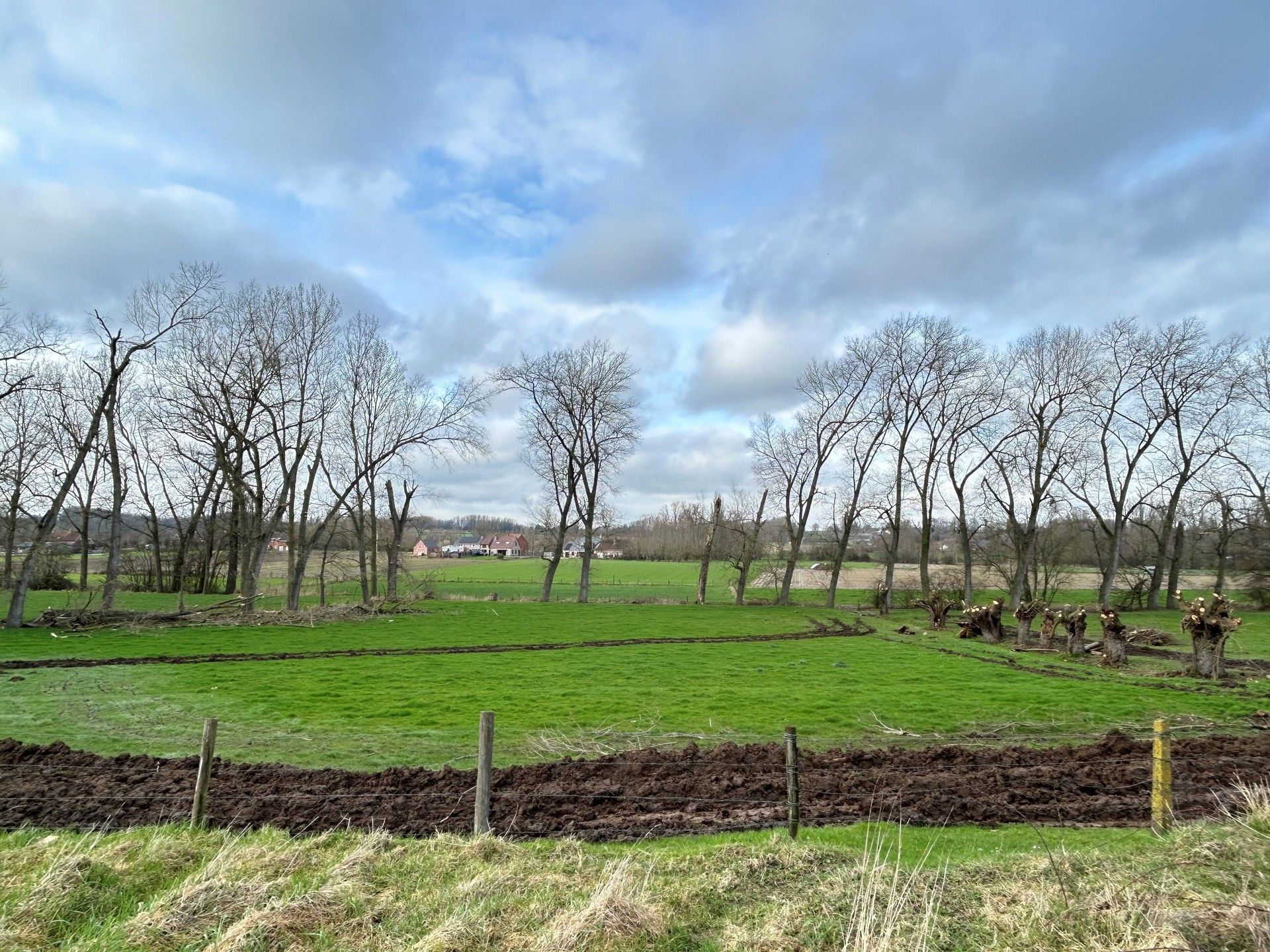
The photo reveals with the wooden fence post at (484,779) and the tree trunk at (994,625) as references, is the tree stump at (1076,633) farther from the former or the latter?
the wooden fence post at (484,779)

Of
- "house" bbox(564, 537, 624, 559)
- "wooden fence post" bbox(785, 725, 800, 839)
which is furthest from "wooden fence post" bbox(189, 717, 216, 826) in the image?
"house" bbox(564, 537, 624, 559)

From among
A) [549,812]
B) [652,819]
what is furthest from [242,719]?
[652,819]

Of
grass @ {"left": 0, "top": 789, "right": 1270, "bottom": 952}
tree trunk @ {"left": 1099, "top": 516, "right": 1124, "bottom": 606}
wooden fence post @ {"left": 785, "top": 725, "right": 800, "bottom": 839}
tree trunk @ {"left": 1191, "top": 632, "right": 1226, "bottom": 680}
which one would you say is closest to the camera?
grass @ {"left": 0, "top": 789, "right": 1270, "bottom": 952}

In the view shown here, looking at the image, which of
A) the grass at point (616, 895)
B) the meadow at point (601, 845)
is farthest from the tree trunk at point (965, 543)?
the grass at point (616, 895)

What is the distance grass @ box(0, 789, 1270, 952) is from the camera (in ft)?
13.4

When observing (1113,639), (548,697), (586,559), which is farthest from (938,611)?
(548,697)

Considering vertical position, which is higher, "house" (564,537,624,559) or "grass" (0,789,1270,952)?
"house" (564,537,624,559)

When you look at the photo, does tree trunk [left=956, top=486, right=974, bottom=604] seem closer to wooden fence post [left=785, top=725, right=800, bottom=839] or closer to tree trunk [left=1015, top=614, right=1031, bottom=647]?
tree trunk [left=1015, top=614, right=1031, bottom=647]

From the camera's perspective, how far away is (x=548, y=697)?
14242 mm

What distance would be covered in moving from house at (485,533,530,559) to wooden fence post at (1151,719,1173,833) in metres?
121

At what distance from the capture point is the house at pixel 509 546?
127 m

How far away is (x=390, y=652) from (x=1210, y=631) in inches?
858

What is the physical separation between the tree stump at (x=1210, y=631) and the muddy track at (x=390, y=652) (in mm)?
12240

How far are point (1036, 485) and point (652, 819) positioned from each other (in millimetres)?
39384
